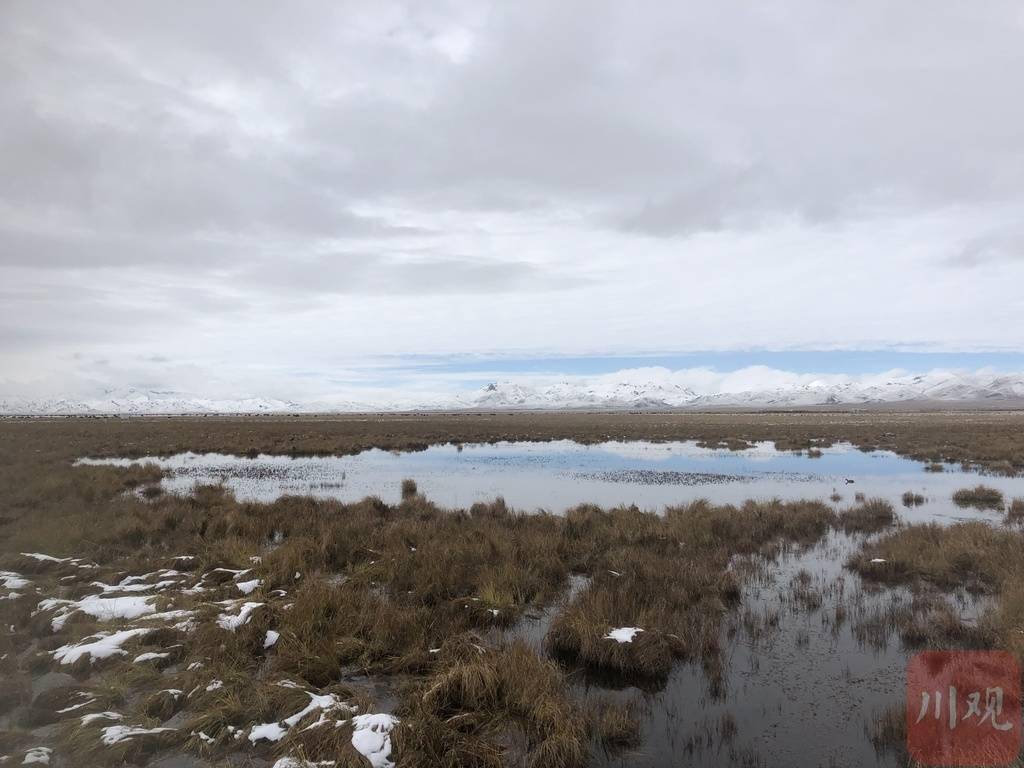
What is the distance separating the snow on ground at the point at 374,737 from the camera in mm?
5383

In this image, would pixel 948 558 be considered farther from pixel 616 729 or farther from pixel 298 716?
pixel 298 716

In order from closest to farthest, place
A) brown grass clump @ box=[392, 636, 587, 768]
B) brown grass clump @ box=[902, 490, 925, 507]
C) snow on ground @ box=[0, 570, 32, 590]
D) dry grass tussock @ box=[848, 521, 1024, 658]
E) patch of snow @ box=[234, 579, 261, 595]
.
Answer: brown grass clump @ box=[392, 636, 587, 768] < dry grass tussock @ box=[848, 521, 1024, 658] < snow on ground @ box=[0, 570, 32, 590] < patch of snow @ box=[234, 579, 261, 595] < brown grass clump @ box=[902, 490, 925, 507]

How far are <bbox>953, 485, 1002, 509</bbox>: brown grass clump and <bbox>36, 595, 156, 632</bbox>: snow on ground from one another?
2347cm

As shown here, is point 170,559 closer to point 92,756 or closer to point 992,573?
point 92,756

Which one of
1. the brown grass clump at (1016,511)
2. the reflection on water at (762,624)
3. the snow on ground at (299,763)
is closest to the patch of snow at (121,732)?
the snow on ground at (299,763)

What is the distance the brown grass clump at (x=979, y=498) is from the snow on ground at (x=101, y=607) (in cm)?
2347

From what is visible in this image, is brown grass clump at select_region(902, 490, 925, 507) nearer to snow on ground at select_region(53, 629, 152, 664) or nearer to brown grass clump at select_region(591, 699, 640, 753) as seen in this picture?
brown grass clump at select_region(591, 699, 640, 753)

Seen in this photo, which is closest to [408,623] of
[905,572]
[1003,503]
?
[905,572]

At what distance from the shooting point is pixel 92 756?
5340mm

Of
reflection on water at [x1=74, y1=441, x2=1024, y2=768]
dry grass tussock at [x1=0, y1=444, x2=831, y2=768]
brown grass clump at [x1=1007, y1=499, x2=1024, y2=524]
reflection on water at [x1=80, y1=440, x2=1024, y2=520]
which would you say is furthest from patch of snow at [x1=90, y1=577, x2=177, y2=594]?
brown grass clump at [x1=1007, y1=499, x2=1024, y2=524]

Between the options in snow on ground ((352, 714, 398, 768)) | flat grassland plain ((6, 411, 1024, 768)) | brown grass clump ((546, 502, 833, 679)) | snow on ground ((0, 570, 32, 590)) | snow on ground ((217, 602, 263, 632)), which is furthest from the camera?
snow on ground ((0, 570, 32, 590))

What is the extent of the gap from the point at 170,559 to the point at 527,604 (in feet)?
26.6

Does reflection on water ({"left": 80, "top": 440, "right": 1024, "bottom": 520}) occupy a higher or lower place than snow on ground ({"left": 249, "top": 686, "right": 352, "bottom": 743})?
lower

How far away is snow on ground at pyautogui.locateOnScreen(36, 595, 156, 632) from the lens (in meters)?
8.55
